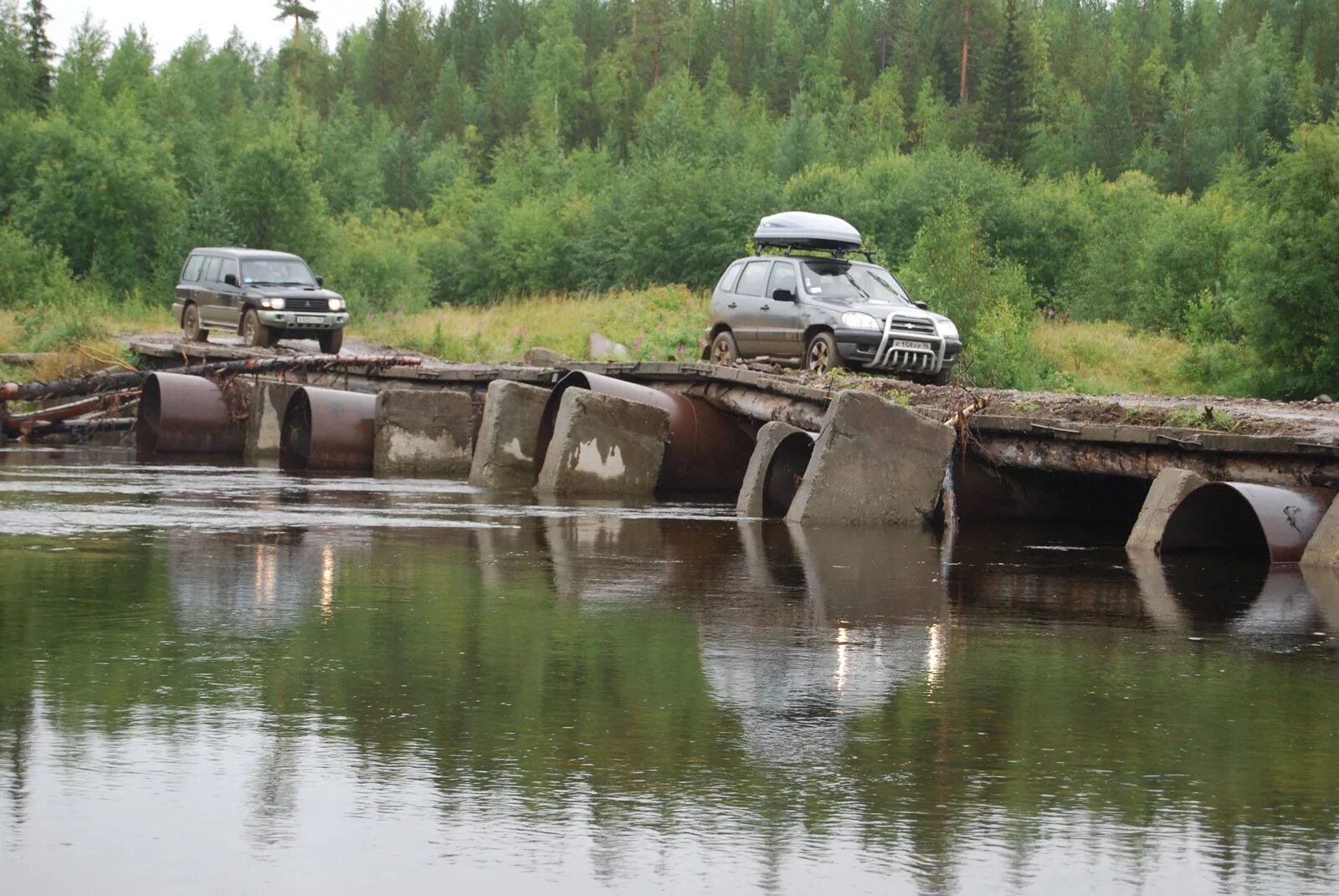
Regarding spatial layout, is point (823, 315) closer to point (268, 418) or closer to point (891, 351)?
point (891, 351)

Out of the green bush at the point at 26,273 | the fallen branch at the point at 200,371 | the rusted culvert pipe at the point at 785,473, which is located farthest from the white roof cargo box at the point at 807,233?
the green bush at the point at 26,273

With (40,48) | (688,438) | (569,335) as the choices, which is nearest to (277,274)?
(569,335)

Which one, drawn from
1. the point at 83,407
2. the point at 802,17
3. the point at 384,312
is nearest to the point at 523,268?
the point at 384,312

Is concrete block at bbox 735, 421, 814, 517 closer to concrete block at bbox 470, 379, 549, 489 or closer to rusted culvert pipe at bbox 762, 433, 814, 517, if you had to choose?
rusted culvert pipe at bbox 762, 433, 814, 517

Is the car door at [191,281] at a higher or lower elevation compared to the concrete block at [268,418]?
higher

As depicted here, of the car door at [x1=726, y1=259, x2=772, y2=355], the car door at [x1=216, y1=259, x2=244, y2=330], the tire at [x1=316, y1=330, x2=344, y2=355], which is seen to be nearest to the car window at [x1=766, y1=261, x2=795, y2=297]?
the car door at [x1=726, y1=259, x2=772, y2=355]

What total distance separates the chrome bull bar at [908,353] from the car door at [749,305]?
209 cm

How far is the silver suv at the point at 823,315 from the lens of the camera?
75.0 feet

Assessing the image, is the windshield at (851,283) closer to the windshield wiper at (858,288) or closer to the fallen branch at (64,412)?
the windshield wiper at (858,288)

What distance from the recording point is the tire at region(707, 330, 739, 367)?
24.9 meters

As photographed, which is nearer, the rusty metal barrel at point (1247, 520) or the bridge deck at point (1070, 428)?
the rusty metal barrel at point (1247, 520)

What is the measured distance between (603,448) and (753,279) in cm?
513

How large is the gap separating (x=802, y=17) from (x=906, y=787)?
438 ft

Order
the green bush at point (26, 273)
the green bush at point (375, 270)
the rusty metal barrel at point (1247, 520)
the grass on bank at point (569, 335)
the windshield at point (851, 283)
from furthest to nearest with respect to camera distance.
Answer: the green bush at point (375, 270)
the green bush at point (26, 273)
the grass on bank at point (569, 335)
the windshield at point (851, 283)
the rusty metal barrel at point (1247, 520)
